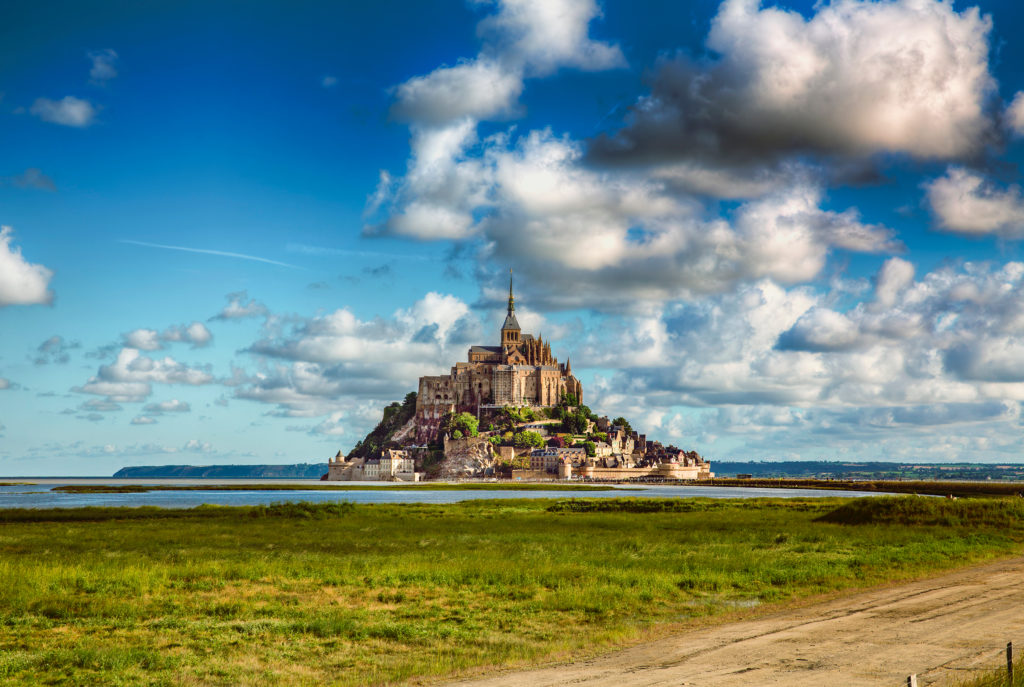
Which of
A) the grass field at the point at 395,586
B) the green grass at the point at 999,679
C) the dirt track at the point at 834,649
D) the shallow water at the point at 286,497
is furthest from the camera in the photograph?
the shallow water at the point at 286,497

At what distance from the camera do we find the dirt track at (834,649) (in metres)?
15.7

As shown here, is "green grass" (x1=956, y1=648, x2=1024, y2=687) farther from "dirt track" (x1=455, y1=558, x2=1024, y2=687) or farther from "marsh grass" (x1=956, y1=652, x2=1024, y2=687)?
"dirt track" (x1=455, y1=558, x2=1024, y2=687)

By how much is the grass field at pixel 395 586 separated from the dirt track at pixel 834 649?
166 centimetres

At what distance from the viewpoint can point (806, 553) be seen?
34.8 metres

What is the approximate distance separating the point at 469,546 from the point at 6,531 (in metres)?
26.6

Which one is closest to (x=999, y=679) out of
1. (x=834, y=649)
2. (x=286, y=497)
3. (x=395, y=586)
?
(x=834, y=649)

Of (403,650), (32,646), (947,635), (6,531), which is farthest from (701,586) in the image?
(6,531)

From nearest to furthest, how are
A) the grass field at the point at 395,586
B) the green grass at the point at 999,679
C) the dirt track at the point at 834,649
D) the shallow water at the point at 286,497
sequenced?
the green grass at the point at 999,679
the dirt track at the point at 834,649
the grass field at the point at 395,586
the shallow water at the point at 286,497

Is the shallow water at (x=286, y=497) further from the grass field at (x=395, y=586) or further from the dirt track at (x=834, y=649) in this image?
the dirt track at (x=834, y=649)

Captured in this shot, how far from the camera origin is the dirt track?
15.7 metres

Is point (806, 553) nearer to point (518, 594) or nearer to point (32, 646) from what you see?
point (518, 594)

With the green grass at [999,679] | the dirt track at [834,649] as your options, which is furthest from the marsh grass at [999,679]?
the dirt track at [834,649]

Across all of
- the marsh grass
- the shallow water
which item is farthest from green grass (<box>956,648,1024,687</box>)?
the shallow water

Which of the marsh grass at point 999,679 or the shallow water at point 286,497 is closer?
the marsh grass at point 999,679
